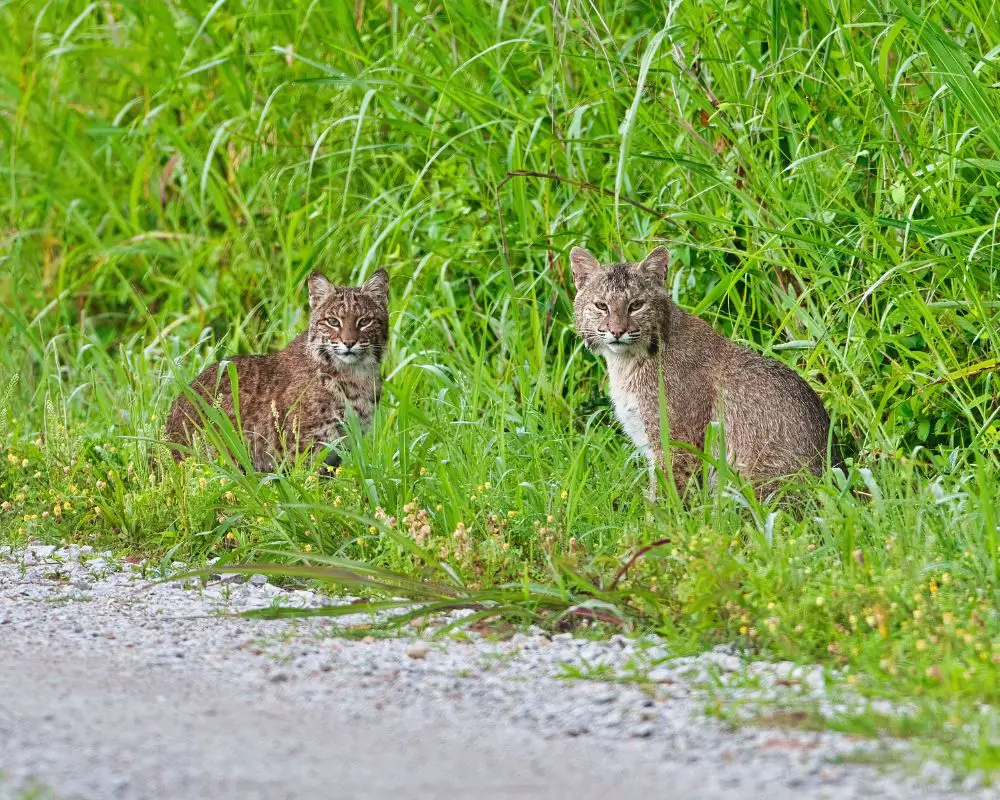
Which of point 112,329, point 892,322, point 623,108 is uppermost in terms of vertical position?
point 623,108

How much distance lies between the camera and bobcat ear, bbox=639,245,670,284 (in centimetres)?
721

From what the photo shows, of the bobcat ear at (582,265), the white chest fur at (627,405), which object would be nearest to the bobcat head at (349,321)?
the bobcat ear at (582,265)

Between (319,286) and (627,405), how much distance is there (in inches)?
71.9

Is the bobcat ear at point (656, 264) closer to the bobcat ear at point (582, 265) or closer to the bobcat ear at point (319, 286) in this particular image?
the bobcat ear at point (582, 265)

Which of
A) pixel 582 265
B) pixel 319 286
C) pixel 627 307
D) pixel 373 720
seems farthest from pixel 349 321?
pixel 373 720

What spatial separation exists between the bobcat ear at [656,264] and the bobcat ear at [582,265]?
0.81 ft

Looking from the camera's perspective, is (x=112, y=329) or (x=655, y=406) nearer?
(x=655, y=406)

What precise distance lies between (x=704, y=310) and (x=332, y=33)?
11.0 feet

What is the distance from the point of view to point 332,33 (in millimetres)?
9664

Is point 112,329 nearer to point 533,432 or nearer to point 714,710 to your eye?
point 533,432

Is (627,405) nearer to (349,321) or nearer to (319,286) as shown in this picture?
(349,321)

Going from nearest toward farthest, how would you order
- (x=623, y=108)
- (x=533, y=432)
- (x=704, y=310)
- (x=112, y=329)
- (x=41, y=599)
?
(x=41, y=599)
(x=533, y=432)
(x=704, y=310)
(x=623, y=108)
(x=112, y=329)

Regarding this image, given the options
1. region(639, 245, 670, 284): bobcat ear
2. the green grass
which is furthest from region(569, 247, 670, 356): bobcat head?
the green grass

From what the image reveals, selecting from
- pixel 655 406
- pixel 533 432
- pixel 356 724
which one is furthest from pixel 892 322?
pixel 356 724
